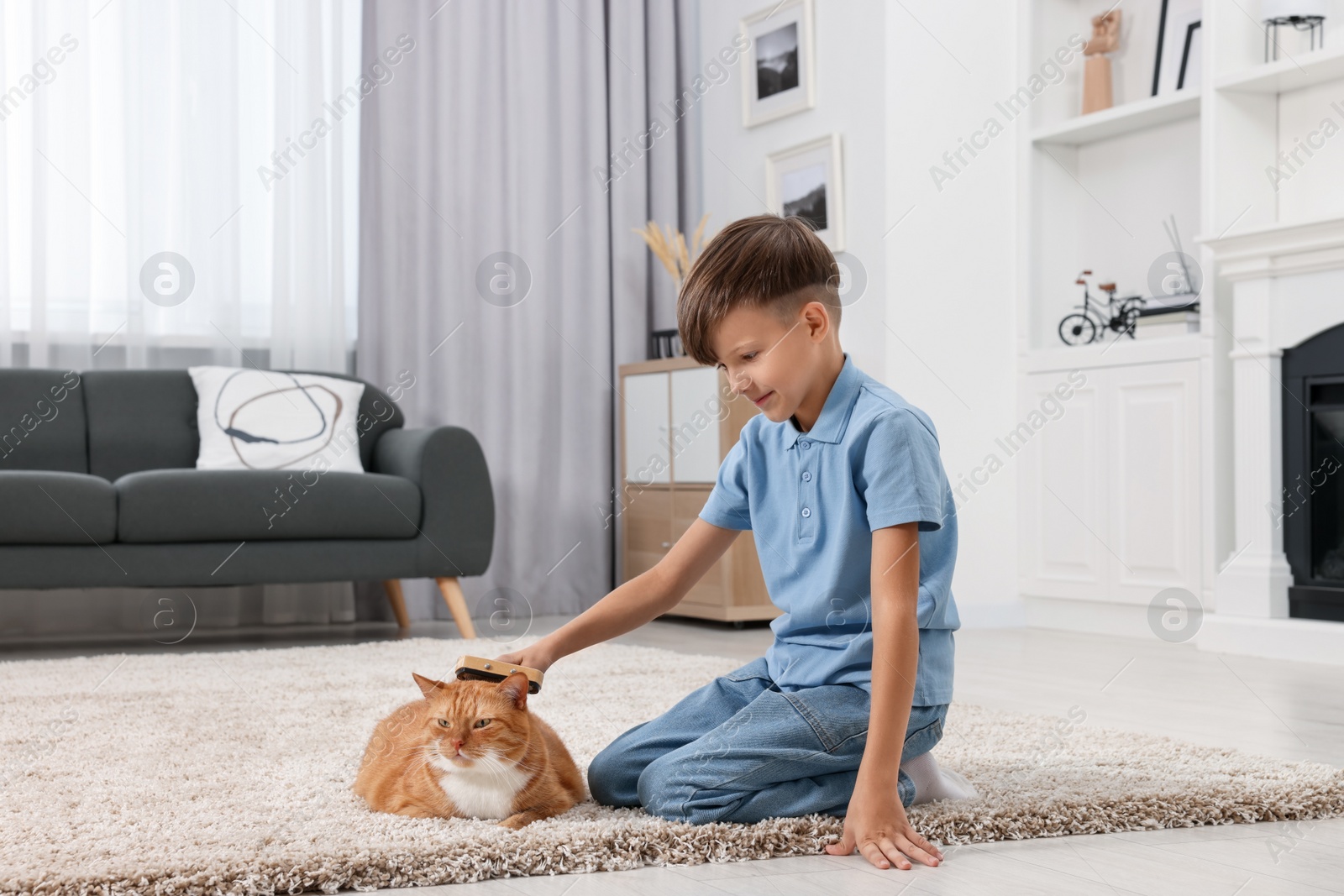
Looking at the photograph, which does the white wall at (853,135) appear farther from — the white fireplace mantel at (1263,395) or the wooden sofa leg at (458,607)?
Result: the wooden sofa leg at (458,607)

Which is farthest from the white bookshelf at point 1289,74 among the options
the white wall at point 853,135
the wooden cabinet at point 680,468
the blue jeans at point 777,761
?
the blue jeans at point 777,761

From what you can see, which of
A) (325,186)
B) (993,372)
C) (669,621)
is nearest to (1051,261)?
(993,372)

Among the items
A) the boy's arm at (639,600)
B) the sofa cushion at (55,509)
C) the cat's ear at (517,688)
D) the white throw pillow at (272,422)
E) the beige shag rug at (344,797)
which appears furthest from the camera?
the white throw pillow at (272,422)

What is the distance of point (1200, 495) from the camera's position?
3.24m

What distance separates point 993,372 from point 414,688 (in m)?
2.14

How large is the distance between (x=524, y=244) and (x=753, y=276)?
119 inches

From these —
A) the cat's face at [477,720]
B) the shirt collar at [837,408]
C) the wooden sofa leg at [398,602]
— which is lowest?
the wooden sofa leg at [398,602]

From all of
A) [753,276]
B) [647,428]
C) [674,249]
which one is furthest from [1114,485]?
[753,276]

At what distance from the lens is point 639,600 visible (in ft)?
4.59

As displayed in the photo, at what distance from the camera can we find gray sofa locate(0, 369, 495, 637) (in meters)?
2.88

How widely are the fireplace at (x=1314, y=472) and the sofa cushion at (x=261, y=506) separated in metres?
2.20

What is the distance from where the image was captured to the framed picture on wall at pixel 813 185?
12.5ft

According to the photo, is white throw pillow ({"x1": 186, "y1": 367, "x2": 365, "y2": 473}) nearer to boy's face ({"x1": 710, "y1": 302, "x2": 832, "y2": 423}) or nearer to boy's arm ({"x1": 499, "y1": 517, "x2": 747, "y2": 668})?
boy's arm ({"x1": 499, "y1": 517, "x2": 747, "y2": 668})

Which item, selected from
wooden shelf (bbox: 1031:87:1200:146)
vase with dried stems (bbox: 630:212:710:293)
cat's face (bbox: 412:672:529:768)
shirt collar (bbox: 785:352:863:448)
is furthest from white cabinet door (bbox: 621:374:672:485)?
cat's face (bbox: 412:672:529:768)
